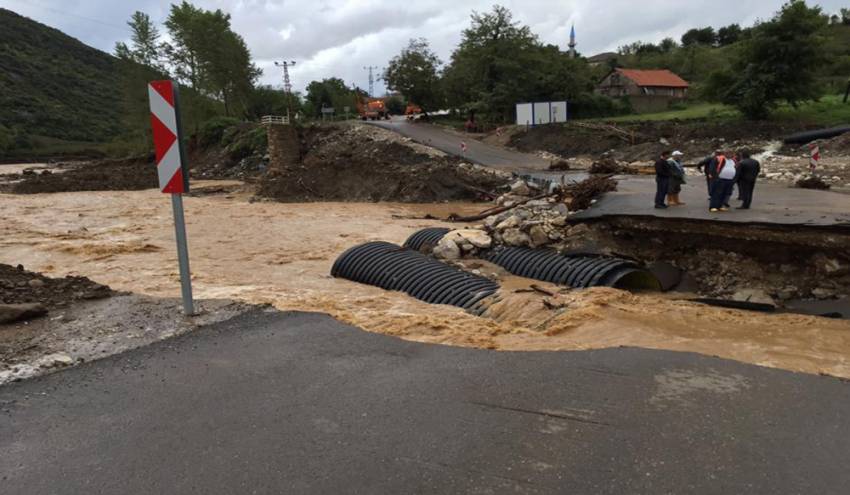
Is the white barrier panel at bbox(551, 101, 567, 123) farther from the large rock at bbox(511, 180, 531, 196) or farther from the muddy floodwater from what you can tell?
the muddy floodwater

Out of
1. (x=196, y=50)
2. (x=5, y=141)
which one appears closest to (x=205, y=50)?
(x=196, y=50)

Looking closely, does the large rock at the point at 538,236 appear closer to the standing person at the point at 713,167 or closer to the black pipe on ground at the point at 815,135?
the standing person at the point at 713,167

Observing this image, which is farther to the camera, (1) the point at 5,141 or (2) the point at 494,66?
(1) the point at 5,141

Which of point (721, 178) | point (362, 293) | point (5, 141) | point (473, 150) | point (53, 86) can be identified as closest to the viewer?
point (362, 293)

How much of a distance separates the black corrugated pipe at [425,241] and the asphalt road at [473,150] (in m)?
16.4

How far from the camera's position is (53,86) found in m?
136

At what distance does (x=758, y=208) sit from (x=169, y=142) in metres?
10.4

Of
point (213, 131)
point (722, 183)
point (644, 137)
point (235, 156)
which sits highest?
point (213, 131)

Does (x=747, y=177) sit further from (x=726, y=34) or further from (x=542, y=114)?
(x=726, y=34)

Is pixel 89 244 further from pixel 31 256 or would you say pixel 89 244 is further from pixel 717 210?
pixel 717 210

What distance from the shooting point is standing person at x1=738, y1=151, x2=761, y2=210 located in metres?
10.6

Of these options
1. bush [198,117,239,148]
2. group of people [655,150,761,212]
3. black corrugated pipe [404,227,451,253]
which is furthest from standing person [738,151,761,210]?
bush [198,117,239,148]

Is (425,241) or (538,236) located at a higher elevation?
(538,236)

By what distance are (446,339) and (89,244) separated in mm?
14363
